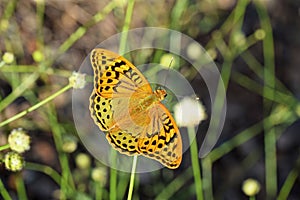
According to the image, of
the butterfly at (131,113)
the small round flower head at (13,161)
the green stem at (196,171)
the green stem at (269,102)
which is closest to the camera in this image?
the butterfly at (131,113)

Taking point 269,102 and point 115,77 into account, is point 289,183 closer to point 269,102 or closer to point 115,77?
point 269,102

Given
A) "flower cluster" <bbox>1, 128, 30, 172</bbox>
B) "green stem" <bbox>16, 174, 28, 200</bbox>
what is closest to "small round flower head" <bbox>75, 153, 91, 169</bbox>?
"green stem" <bbox>16, 174, 28, 200</bbox>

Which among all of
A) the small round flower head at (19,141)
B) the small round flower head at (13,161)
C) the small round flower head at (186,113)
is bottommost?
the small round flower head at (13,161)

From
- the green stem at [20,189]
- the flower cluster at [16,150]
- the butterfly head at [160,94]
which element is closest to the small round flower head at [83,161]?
the green stem at [20,189]

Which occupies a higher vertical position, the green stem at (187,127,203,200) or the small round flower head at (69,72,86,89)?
the small round flower head at (69,72,86,89)

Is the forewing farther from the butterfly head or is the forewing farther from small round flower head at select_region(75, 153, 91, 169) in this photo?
small round flower head at select_region(75, 153, 91, 169)

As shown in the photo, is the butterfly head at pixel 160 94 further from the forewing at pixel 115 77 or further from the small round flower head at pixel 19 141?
the small round flower head at pixel 19 141
